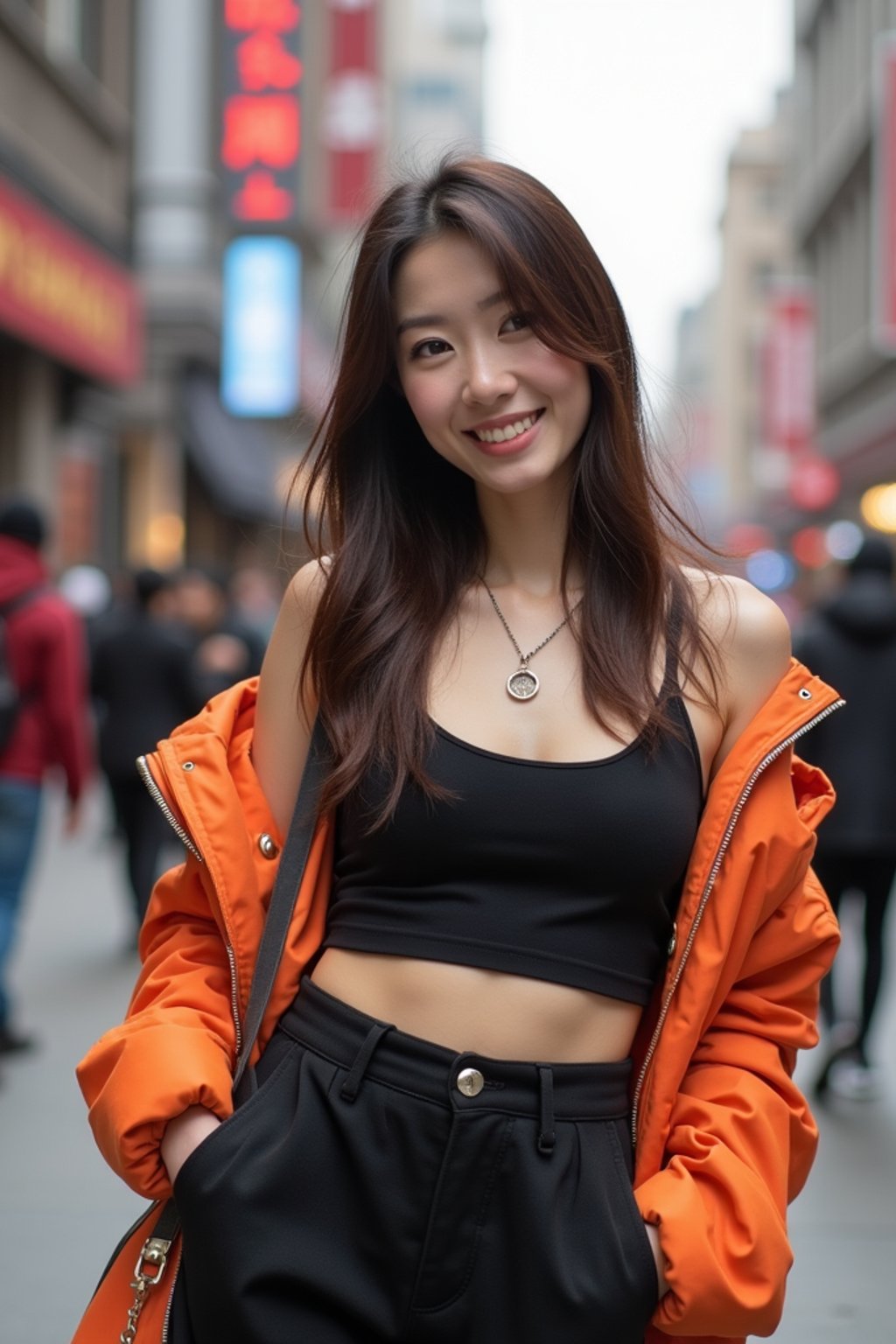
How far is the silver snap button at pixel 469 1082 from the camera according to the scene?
6.91 ft

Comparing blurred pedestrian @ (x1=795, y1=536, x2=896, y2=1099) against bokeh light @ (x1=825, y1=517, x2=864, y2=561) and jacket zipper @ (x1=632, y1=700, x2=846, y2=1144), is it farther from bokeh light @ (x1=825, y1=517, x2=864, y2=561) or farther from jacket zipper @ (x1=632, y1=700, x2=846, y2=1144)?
bokeh light @ (x1=825, y1=517, x2=864, y2=561)

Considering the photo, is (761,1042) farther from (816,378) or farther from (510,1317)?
(816,378)

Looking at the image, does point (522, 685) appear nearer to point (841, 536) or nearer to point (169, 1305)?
point (169, 1305)

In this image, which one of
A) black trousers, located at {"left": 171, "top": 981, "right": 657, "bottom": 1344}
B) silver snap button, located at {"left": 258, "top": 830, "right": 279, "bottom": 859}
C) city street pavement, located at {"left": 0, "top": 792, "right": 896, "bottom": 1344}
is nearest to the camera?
black trousers, located at {"left": 171, "top": 981, "right": 657, "bottom": 1344}

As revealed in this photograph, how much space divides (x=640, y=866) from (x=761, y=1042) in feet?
0.94

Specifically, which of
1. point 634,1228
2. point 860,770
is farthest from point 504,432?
point 860,770

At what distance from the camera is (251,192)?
66.4 feet

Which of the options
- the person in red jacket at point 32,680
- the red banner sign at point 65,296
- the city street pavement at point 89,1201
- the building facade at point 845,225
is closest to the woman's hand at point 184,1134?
the city street pavement at point 89,1201

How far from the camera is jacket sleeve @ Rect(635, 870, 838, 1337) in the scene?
207cm

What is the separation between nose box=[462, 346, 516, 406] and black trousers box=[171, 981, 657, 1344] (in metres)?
0.81

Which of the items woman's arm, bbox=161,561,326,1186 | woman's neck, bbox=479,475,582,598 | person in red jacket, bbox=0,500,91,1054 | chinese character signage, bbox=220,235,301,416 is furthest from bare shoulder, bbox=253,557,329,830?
chinese character signage, bbox=220,235,301,416

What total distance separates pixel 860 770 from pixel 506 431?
464cm

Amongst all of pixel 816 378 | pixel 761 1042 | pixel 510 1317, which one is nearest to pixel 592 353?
pixel 761 1042

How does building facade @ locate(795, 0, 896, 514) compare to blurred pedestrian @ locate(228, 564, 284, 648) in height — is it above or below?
above
